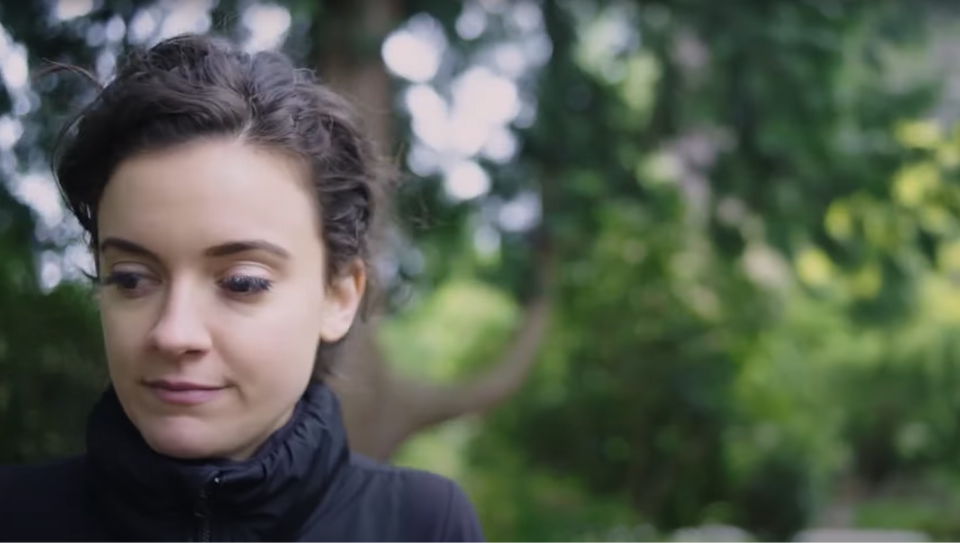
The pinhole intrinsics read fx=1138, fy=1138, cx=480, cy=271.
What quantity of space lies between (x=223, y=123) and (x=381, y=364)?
9.36 feet

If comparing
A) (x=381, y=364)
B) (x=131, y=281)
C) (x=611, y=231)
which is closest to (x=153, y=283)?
(x=131, y=281)

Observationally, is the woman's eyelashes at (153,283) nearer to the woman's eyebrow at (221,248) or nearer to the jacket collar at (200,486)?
the woman's eyebrow at (221,248)

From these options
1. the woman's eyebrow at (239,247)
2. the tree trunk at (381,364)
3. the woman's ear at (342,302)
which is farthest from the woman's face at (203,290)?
the tree trunk at (381,364)

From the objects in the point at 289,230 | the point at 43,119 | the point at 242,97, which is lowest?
the point at 289,230

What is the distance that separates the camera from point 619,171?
4246 mm

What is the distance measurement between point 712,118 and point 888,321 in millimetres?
1020

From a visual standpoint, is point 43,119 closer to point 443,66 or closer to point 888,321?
point 443,66

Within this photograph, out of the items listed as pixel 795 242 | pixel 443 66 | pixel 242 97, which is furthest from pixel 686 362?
pixel 242 97

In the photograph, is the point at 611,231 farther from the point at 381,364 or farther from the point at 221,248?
the point at 221,248

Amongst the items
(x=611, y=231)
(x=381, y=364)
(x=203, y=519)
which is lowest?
(x=203, y=519)

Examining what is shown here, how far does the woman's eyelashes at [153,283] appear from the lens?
3.96ft

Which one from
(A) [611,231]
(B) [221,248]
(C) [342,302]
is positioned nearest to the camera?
(B) [221,248]

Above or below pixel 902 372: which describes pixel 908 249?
below

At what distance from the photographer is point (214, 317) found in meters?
1.20
